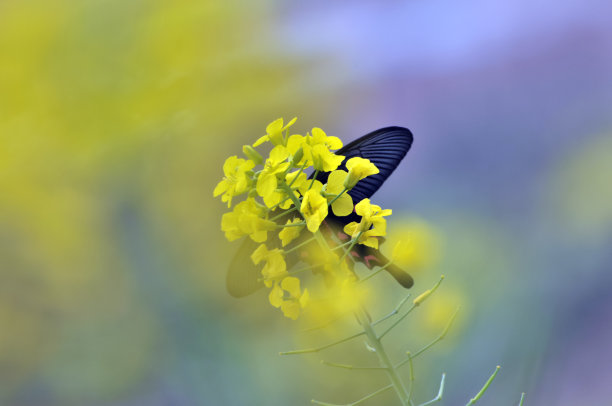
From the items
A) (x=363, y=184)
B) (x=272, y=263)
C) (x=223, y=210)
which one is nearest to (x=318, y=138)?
(x=272, y=263)

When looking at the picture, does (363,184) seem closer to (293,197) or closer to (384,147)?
(384,147)

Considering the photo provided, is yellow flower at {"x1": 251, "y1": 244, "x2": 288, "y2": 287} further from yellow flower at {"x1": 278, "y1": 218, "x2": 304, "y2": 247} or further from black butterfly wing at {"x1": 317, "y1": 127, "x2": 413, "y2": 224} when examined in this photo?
black butterfly wing at {"x1": 317, "y1": 127, "x2": 413, "y2": 224}

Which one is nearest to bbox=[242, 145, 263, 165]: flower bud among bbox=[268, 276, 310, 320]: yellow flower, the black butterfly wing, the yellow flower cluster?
the yellow flower cluster

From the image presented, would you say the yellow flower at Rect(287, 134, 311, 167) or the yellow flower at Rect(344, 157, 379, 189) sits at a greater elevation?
the yellow flower at Rect(287, 134, 311, 167)

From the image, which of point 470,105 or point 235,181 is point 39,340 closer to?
point 235,181

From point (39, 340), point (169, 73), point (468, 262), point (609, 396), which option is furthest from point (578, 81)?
point (39, 340)

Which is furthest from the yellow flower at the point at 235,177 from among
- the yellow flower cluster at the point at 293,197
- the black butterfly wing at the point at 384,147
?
the black butterfly wing at the point at 384,147

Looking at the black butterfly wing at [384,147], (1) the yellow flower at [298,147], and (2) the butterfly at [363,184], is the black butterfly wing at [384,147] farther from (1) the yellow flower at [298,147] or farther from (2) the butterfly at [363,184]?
(1) the yellow flower at [298,147]
